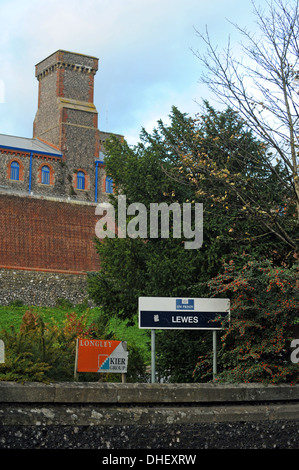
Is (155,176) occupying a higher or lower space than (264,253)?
higher

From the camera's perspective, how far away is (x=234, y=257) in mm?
14414

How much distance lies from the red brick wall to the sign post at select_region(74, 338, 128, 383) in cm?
2454

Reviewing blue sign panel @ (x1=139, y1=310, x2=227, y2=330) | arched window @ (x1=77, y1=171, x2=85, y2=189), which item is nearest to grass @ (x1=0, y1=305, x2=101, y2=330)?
blue sign panel @ (x1=139, y1=310, x2=227, y2=330)

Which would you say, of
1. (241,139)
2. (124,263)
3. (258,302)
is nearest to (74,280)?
(124,263)

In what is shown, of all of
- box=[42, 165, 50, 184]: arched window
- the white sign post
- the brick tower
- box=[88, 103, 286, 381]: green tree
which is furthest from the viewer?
the brick tower

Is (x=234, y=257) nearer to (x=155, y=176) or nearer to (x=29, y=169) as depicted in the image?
(x=155, y=176)

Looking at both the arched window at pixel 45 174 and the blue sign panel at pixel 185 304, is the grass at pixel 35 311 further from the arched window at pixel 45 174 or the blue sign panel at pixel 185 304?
the arched window at pixel 45 174

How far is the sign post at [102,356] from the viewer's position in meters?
10.2

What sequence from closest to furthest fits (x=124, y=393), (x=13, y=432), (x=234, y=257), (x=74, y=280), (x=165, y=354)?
(x=13, y=432), (x=124, y=393), (x=234, y=257), (x=165, y=354), (x=74, y=280)

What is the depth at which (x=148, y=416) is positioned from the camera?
324 inches

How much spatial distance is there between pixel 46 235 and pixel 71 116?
22.7 meters

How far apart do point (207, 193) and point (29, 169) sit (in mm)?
39022

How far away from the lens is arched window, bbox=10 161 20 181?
51.9 m

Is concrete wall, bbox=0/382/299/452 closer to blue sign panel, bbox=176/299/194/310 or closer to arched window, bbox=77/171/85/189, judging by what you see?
blue sign panel, bbox=176/299/194/310
